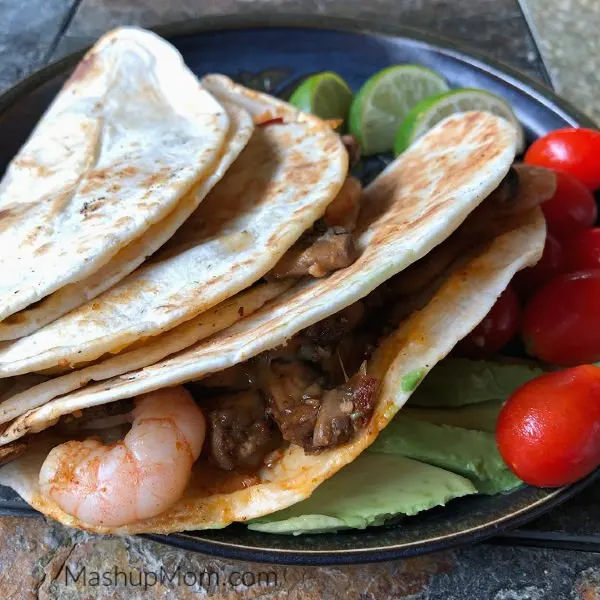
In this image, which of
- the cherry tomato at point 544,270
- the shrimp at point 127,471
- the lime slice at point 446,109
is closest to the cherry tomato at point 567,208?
the cherry tomato at point 544,270

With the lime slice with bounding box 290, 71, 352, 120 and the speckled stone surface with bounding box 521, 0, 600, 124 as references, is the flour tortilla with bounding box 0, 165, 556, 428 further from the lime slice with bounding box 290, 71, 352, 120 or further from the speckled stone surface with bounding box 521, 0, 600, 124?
the speckled stone surface with bounding box 521, 0, 600, 124

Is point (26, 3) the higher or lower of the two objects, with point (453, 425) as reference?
higher

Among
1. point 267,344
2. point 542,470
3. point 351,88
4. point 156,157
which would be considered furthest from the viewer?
point 351,88

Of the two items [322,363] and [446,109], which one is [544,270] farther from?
[322,363]

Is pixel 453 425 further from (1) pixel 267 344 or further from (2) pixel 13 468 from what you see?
(2) pixel 13 468

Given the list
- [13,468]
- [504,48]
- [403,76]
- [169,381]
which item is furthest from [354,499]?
[504,48]
